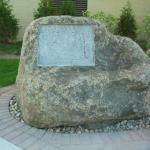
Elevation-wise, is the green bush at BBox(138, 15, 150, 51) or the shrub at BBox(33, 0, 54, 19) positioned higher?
the shrub at BBox(33, 0, 54, 19)

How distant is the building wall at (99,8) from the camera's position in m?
11.6

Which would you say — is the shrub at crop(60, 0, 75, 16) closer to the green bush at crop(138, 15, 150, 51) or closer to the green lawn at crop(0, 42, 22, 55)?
the green lawn at crop(0, 42, 22, 55)

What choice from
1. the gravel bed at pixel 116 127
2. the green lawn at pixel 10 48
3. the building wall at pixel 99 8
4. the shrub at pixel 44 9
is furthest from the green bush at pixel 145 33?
the gravel bed at pixel 116 127

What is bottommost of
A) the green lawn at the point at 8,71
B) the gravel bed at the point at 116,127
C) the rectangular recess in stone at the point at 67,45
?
the green lawn at the point at 8,71

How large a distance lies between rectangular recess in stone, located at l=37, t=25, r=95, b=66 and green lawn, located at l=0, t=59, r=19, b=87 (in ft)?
5.98

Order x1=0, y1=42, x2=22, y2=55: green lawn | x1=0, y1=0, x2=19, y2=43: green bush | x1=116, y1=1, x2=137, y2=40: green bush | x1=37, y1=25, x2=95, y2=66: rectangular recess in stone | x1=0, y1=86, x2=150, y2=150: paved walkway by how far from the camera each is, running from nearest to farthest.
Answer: x1=0, y1=86, x2=150, y2=150: paved walkway < x1=37, y1=25, x2=95, y2=66: rectangular recess in stone < x1=0, y1=42, x2=22, y2=55: green lawn < x1=0, y1=0, x2=19, y2=43: green bush < x1=116, y1=1, x2=137, y2=40: green bush

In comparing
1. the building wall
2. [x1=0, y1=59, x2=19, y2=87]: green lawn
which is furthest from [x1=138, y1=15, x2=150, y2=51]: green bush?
[x1=0, y1=59, x2=19, y2=87]: green lawn

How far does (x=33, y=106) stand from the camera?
5.48m

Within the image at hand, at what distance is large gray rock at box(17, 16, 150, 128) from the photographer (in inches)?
212

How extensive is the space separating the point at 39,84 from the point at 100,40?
114 centimetres

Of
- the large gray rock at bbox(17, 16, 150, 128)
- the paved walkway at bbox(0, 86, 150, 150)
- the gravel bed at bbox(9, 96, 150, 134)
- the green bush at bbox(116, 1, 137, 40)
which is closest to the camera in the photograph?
the paved walkway at bbox(0, 86, 150, 150)

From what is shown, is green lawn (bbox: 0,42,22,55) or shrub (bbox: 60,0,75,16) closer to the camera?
green lawn (bbox: 0,42,22,55)

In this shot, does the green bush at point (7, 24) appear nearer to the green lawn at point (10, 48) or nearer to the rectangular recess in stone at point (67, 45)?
the green lawn at point (10, 48)

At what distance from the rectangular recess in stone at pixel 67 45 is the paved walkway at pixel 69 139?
3.19ft
